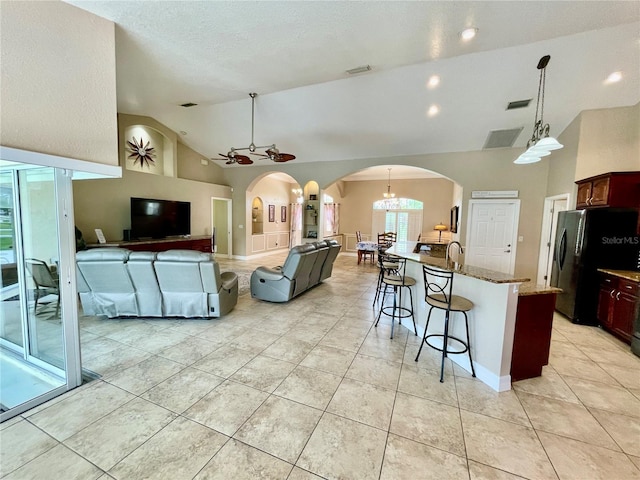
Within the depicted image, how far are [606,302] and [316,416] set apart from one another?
4.23m

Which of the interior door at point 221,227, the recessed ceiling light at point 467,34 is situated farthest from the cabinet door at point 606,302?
the interior door at point 221,227

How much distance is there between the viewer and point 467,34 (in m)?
2.65

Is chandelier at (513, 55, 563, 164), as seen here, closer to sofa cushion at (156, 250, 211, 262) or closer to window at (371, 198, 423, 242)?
sofa cushion at (156, 250, 211, 262)

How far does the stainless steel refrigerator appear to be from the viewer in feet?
11.7

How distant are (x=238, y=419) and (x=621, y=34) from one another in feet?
18.7

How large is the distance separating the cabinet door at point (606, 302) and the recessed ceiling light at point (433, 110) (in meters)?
3.64

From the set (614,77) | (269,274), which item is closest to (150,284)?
(269,274)

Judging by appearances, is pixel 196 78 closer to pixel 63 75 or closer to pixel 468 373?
pixel 63 75

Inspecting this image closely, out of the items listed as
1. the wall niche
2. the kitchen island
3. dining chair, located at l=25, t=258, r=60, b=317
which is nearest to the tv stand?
the wall niche

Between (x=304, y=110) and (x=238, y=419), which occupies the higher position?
(x=304, y=110)

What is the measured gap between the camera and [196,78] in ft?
12.0

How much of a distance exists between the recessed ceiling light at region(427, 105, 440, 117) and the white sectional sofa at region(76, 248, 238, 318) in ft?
15.0

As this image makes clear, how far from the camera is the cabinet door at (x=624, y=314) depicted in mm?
3182

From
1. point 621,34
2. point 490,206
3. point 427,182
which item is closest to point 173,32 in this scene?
point 621,34
